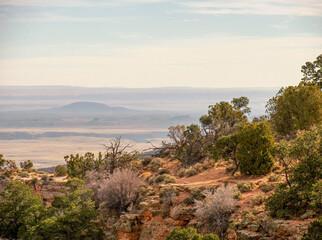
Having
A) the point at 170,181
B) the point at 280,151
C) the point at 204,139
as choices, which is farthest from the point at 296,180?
the point at 204,139

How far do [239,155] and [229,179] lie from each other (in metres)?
1.79

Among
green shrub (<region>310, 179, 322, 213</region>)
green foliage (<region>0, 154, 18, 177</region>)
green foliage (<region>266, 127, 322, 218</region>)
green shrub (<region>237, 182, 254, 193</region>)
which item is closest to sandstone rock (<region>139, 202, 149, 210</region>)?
green shrub (<region>237, 182, 254, 193</region>)

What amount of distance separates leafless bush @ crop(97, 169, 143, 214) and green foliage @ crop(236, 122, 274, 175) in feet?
25.8

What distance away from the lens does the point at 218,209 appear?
25.1m

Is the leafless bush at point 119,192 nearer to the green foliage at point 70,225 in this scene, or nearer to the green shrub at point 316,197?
the green foliage at point 70,225

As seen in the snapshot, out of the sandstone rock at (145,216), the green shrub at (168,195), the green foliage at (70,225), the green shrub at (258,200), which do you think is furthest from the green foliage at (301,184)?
the green foliage at (70,225)

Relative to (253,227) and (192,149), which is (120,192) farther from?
(192,149)

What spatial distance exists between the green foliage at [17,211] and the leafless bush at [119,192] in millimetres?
4508

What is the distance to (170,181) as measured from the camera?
3450 cm

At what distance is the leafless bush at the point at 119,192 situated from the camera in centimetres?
3244

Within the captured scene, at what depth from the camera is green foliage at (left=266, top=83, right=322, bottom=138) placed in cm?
3506

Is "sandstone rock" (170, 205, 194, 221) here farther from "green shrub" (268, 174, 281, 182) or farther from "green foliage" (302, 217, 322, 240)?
"green foliage" (302, 217, 322, 240)

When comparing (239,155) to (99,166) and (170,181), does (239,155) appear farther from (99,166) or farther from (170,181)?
(99,166)

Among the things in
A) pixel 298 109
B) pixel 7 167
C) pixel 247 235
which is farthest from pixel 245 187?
pixel 7 167
